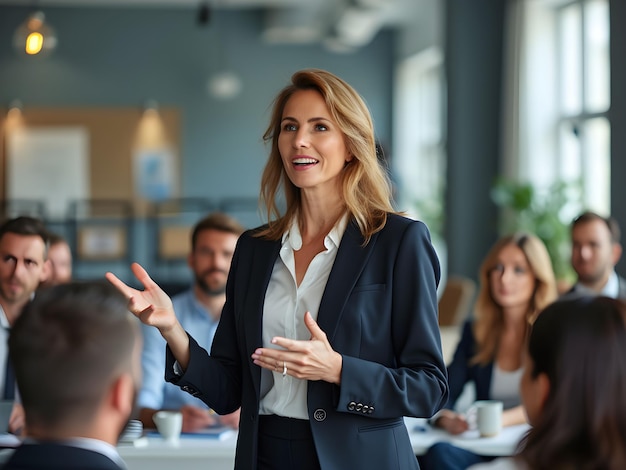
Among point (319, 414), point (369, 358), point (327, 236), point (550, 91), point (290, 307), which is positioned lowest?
point (319, 414)

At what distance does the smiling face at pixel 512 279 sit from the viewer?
4.05 m

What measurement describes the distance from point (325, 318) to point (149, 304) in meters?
0.39

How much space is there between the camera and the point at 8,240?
3.21 metres

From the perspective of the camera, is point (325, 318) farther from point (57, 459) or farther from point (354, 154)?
point (57, 459)

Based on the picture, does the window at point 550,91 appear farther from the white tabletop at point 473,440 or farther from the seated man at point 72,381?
the seated man at point 72,381

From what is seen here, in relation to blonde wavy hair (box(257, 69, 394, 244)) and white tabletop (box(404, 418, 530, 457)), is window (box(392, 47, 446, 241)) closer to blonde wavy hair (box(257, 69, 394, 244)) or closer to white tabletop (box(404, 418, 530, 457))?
white tabletop (box(404, 418, 530, 457))

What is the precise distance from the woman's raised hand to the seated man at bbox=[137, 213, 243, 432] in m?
1.58

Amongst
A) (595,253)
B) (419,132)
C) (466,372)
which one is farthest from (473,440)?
(419,132)

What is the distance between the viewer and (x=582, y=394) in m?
1.46

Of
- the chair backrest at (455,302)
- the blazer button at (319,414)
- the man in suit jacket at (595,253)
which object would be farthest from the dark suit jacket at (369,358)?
the chair backrest at (455,302)

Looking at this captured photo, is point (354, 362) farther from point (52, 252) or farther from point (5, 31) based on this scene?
point (5, 31)

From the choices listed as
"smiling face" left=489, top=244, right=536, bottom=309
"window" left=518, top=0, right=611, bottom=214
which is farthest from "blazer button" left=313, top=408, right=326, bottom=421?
"window" left=518, top=0, right=611, bottom=214

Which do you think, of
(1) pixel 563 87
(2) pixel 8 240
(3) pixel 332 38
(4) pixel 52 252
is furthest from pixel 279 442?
(3) pixel 332 38

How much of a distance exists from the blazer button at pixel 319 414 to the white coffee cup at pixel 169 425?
120cm
